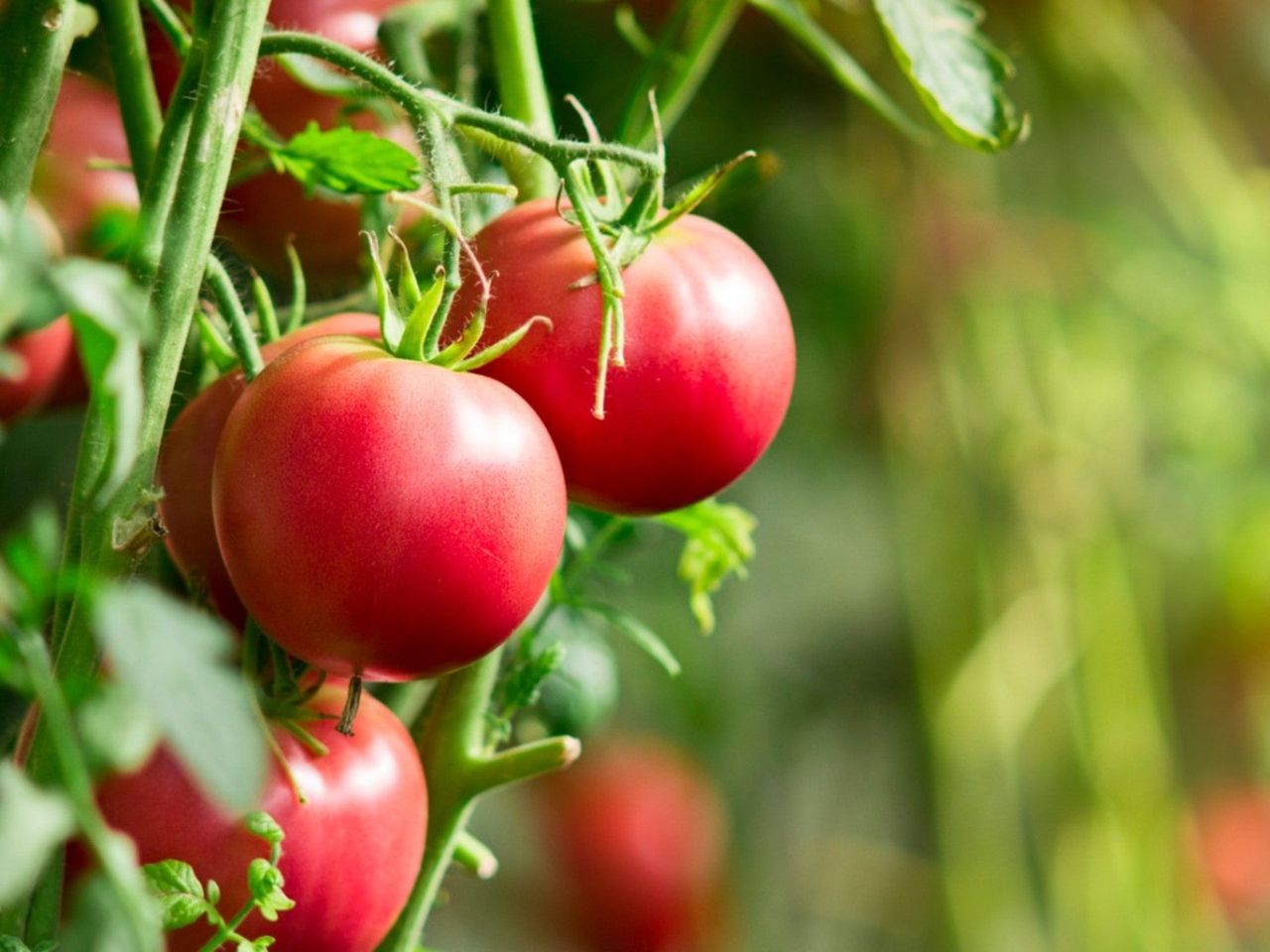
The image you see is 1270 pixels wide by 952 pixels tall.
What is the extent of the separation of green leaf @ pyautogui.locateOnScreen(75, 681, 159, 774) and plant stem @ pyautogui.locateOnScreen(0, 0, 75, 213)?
5.2 inches

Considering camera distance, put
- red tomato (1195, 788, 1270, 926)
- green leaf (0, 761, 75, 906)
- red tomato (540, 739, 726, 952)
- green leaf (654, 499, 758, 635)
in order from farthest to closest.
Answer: red tomato (1195, 788, 1270, 926) < red tomato (540, 739, 726, 952) < green leaf (654, 499, 758, 635) < green leaf (0, 761, 75, 906)

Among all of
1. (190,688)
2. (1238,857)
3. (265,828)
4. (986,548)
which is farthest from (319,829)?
(1238,857)

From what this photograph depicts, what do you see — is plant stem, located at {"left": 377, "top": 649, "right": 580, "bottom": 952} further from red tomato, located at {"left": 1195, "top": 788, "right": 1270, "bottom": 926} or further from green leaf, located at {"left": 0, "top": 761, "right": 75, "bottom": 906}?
red tomato, located at {"left": 1195, "top": 788, "right": 1270, "bottom": 926}

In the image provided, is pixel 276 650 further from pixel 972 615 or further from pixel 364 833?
pixel 972 615

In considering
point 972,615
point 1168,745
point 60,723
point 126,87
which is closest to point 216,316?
point 126,87

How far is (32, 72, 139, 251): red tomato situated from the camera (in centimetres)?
36

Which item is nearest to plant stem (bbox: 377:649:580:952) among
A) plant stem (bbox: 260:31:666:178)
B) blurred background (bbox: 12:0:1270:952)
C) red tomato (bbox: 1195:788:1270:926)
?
plant stem (bbox: 260:31:666:178)

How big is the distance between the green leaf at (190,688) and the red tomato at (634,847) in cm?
70

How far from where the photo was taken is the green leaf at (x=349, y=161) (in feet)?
0.96

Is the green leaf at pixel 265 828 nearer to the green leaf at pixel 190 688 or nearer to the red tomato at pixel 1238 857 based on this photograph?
the green leaf at pixel 190 688

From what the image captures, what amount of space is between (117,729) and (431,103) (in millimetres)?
143

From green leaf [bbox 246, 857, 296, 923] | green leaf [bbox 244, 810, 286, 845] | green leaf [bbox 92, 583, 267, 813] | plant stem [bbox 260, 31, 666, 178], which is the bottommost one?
green leaf [bbox 246, 857, 296, 923]

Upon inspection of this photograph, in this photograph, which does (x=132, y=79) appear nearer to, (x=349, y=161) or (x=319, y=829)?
(x=349, y=161)

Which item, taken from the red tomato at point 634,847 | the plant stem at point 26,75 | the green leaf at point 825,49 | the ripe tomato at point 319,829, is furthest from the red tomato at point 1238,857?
the plant stem at point 26,75
